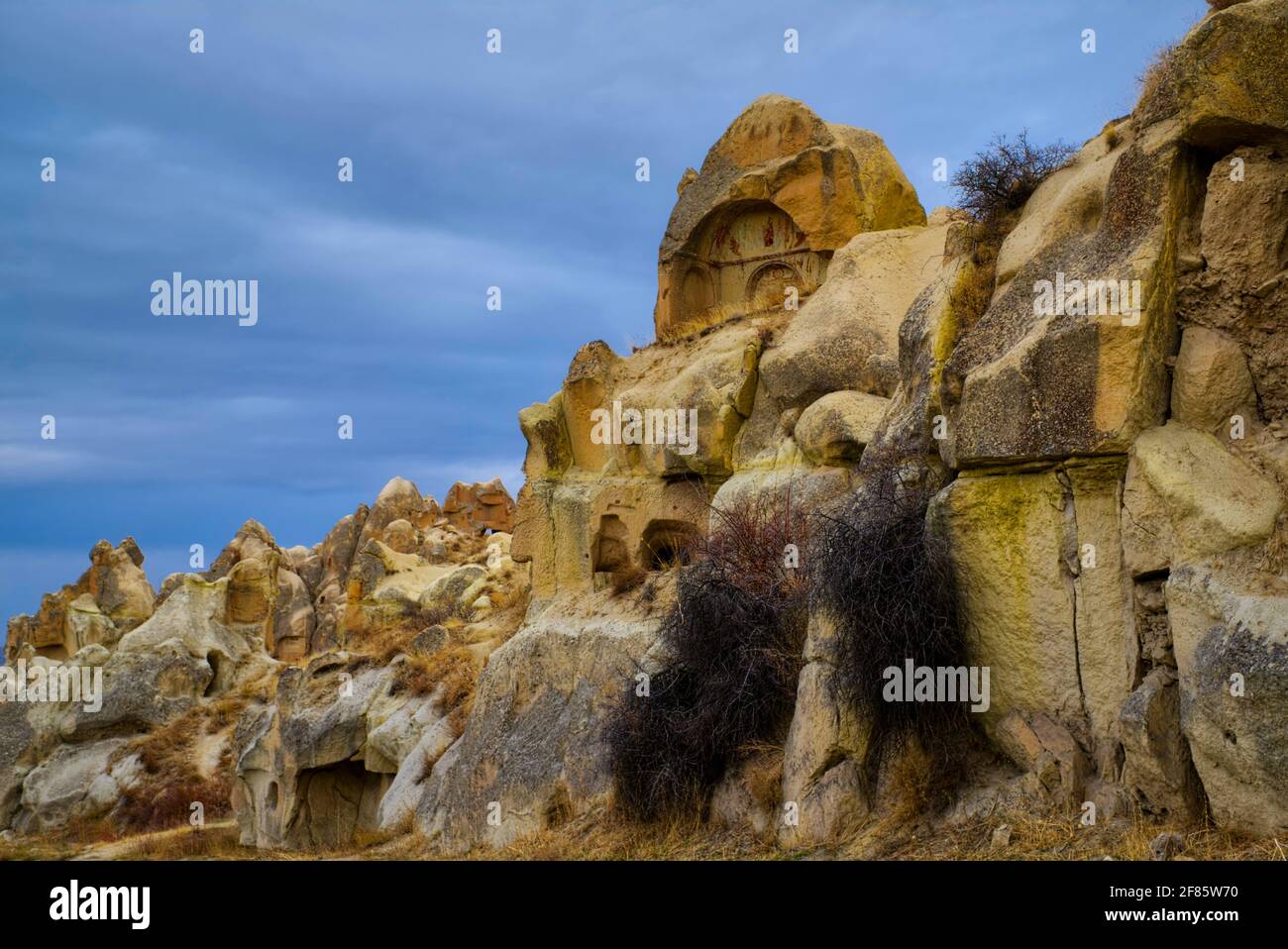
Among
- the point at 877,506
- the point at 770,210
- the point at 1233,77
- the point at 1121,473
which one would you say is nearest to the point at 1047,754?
the point at 1121,473

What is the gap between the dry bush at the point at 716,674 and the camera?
37.8 feet

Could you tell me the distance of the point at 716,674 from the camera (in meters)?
12.0

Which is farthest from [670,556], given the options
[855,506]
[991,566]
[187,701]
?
[187,701]

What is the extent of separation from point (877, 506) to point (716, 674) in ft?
8.21

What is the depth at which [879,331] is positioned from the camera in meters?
15.7

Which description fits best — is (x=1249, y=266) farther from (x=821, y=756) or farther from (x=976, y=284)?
(x=821, y=756)

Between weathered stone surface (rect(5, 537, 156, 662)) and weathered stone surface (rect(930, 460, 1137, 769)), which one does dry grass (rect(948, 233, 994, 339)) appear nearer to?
weathered stone surface (rect(930, 460, 1137, 769))

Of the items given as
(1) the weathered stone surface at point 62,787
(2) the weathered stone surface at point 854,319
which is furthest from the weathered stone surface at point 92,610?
(2) the weathered stone surface at point 854,319

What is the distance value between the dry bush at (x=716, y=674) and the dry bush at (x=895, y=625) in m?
1.37

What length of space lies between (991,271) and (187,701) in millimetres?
23210

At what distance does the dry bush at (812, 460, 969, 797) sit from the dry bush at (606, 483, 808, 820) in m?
1.37

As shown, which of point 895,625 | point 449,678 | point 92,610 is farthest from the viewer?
point 92,610

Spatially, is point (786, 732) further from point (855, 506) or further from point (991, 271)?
point (991, 271)

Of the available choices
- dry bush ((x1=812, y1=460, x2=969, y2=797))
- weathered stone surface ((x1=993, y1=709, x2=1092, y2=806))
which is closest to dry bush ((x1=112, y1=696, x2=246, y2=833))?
dry bush ((x1=812, y1=460, x2=969, y2=797))
